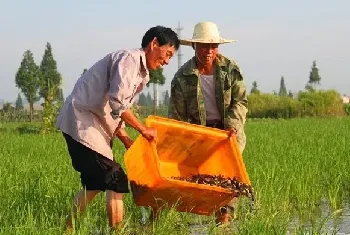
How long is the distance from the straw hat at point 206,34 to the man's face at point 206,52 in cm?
7

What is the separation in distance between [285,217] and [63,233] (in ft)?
3.99

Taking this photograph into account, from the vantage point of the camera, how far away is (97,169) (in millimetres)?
3131

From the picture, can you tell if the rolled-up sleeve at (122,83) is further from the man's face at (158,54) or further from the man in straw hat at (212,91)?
the man in straw hat at (212,91)

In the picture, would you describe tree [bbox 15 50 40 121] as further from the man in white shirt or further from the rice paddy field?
the man in white shirt

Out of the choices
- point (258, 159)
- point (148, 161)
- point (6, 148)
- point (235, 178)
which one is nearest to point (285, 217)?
point (235, 178)

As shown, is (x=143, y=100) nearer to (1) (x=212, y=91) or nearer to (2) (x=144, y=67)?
(1) (x=212, y=91)

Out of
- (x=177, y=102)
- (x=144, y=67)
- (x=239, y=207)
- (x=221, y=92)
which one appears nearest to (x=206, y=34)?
(x=221, y=92)

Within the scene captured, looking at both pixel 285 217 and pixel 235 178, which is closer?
pixel 285 217

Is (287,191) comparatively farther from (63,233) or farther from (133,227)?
(63,233)

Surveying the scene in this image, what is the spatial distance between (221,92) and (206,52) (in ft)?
0.98

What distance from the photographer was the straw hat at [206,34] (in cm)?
369

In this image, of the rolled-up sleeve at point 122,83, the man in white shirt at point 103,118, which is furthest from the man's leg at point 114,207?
the rolled-up sleeve at point 122,83

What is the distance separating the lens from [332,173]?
520 cm

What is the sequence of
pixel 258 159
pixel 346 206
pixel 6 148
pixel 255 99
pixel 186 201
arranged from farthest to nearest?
pixel 255 99, pixel 6 148, pixel 258 159, pixel 346 206, pixel 186 201
